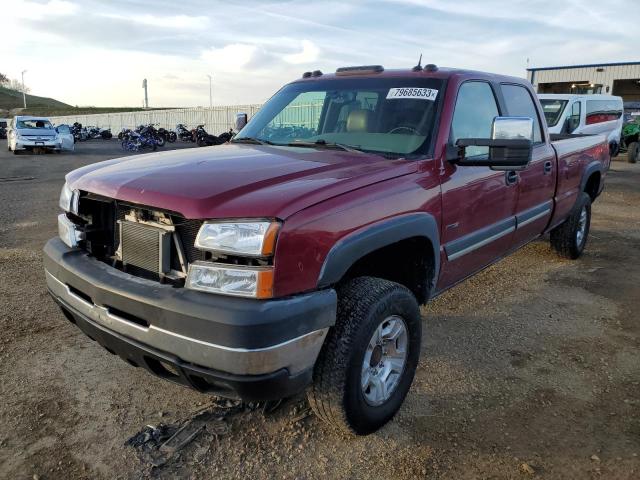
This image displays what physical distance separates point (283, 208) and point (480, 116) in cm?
211

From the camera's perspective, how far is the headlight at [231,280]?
2.11 meters

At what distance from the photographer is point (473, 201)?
11.2 feet

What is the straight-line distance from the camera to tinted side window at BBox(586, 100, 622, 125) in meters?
15.4

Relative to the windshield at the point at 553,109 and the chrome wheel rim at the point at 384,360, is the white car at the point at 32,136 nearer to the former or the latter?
the windshield at the point at 553,109

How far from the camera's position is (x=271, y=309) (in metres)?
2.08

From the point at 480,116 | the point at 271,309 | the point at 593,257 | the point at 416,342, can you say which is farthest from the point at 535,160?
the point at 271,309

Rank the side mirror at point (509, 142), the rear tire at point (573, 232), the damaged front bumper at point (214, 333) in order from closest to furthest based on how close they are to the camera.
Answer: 1. the damaged front bumper at point (214, 333)
2. the side mirror at point (509, 142)
3. the rear tire at point (573, 232)

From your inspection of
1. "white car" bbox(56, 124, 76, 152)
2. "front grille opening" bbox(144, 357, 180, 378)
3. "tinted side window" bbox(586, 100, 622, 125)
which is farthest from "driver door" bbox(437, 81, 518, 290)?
"white car" bbox(56, 124, 76, 152)

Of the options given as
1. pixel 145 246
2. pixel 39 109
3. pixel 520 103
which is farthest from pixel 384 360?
pixel 39 109

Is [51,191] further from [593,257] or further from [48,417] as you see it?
[593,257]

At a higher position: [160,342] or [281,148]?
[281,148]

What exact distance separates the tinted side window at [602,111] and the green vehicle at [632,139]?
1672mm

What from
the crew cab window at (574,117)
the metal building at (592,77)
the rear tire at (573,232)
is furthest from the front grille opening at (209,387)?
the metal building at (592,77)

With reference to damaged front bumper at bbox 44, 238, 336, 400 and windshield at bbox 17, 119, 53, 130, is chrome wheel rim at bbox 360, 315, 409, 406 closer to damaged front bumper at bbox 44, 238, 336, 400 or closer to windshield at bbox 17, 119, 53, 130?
damaged front bumper at bbox 44, 238, 336, 400
